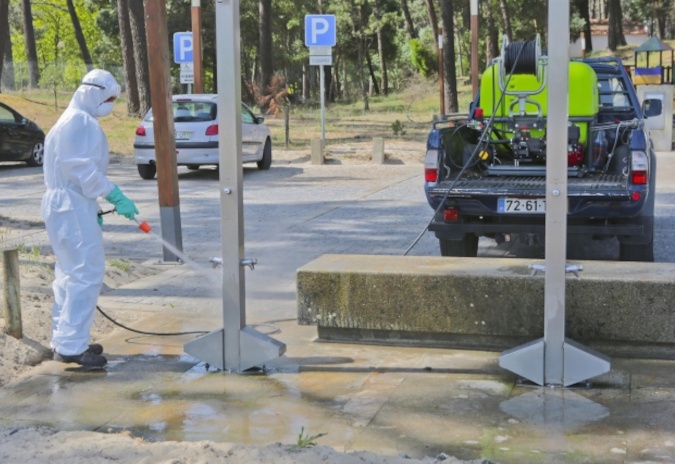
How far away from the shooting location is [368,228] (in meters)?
12.2

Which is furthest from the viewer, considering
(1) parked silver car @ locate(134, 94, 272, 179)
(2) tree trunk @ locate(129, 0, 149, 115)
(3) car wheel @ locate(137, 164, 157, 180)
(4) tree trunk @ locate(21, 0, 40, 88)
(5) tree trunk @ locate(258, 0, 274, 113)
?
(4) tree trunk @ locate(21, 0, 40, 88)

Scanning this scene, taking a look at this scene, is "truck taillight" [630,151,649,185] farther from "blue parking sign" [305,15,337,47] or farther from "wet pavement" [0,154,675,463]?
"blue parking sign" [305,15,337,47]

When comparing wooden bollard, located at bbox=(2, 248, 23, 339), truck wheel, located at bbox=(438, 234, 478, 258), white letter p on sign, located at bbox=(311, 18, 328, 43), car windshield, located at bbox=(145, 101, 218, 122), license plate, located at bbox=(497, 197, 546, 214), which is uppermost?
white letter p on sign, located at bbox=(311, 18, 328, 43)

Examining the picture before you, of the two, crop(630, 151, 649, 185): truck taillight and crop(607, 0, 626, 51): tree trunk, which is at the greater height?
crop(607, 0, 626, 51): tree trunk

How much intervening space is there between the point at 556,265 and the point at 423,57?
166ft

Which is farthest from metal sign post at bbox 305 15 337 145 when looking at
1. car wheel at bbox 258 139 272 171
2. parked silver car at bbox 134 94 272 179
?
parked silver car at bbox 134 94 272 179

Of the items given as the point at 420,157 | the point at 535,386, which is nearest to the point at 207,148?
the point at 420,157

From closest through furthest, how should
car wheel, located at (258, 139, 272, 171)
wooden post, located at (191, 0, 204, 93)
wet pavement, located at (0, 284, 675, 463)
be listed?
wet pavement, located at (0, 284, 675, 463)
wooden post, located at (191, 0, 204, 93)
car wheel, located at (258, 139, 272, 171)

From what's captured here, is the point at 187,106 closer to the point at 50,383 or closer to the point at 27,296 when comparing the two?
the point at 27,296

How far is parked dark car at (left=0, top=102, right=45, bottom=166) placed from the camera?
21469 mm

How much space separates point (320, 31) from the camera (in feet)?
76.7

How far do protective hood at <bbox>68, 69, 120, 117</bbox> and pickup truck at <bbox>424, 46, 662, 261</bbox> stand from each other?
2928 mm

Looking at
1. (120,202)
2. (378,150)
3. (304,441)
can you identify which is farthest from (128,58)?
(304,441)

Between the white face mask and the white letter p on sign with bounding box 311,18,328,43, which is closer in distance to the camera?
the white face mask
